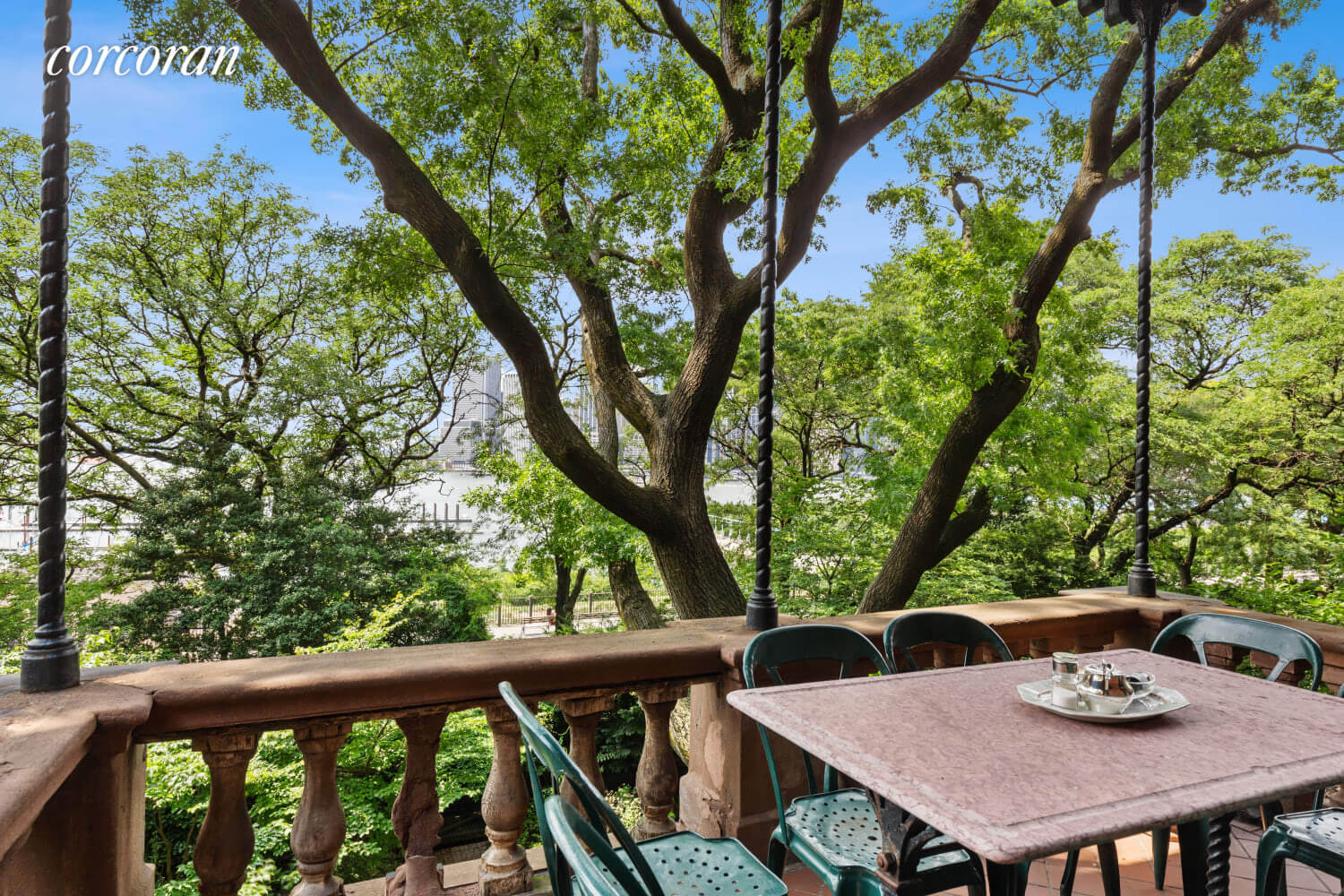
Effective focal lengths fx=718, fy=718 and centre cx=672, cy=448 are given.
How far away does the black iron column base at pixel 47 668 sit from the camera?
Answer: 1619mm

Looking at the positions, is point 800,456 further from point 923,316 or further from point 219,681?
point 219,681

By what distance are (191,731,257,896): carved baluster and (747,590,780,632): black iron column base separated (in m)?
1.41

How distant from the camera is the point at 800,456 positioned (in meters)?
12.8

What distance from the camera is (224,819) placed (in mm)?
1699

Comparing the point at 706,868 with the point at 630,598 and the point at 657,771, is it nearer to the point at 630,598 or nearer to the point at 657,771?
the point at 657,771

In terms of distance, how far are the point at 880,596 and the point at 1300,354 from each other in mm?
6791

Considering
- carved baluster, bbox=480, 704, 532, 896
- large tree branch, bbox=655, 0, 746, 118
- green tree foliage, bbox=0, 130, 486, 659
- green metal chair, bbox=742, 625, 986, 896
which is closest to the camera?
green metal chair, bbox=742, 625, 986, 896

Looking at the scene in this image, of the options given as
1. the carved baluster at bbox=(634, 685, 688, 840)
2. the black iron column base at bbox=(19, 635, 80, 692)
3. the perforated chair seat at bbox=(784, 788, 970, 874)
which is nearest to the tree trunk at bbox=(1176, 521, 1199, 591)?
the perforated chair seat at bbox=(784, 788, 970, 874)

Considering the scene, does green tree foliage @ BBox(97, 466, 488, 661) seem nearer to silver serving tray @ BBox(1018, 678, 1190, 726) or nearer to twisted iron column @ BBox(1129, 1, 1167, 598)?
twisted iron column @ BBox(1129, 1, 1167, 598)

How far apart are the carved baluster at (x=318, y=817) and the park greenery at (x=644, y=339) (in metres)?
3.66

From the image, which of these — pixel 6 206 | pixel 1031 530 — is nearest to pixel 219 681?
pixel 1031 530

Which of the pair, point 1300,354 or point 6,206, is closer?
point 1300,354

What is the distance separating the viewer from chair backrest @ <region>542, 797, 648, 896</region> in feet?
2.63

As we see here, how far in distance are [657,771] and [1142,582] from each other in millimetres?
2480
